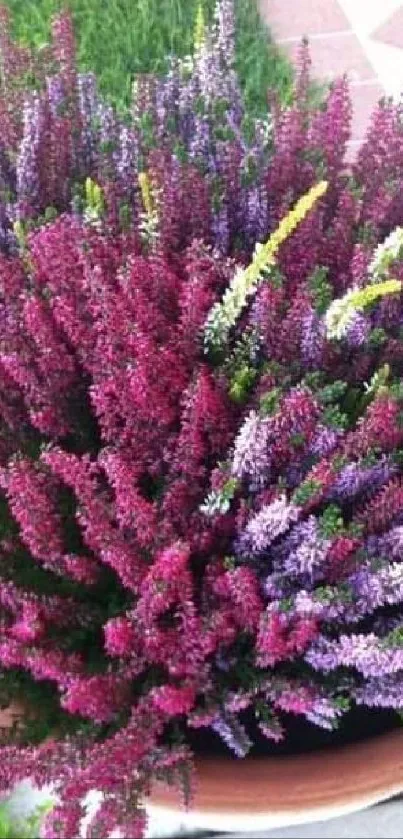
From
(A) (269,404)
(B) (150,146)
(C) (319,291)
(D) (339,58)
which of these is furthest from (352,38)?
(A) (269,404)

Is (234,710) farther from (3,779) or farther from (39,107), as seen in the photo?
(39,107)

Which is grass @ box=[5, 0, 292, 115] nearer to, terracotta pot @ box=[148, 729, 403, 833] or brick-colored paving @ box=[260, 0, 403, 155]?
brick-colored paving @ box=[260, 0, 403, 155]

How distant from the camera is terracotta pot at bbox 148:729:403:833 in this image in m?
0.96

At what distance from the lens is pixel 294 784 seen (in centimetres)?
97

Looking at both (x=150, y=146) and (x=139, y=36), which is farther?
(x=139, y=36)

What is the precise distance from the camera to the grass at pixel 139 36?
1.64m

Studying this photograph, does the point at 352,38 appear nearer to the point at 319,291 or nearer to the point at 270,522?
the point at 319,291

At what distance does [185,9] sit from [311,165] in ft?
2.68

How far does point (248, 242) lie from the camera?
99 cm

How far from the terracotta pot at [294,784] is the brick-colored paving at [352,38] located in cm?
110

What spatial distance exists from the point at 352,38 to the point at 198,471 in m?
1.29

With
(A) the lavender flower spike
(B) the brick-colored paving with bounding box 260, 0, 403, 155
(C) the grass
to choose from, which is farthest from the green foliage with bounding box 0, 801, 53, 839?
Answer: (B) the brick-colored paving with bounding box 260, 0, 403, 155

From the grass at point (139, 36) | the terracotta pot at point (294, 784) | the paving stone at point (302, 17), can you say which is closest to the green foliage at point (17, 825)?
the terracotta pot at point (294, 784)

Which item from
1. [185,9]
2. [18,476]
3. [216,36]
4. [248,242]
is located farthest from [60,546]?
[185,9]
